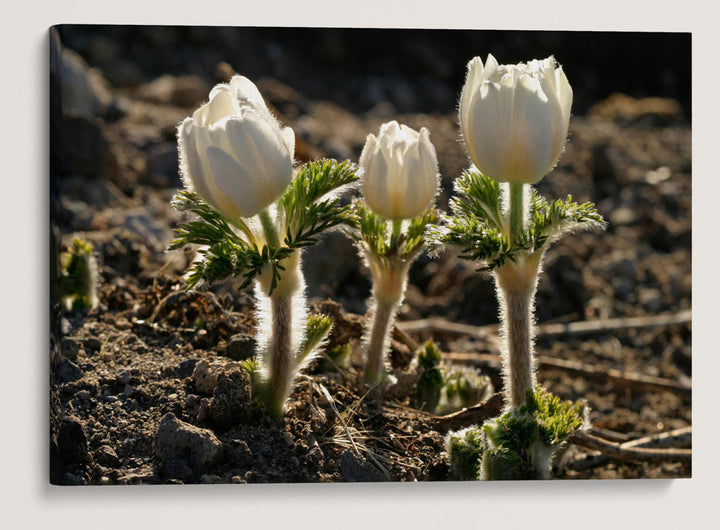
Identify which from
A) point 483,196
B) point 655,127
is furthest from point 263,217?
point 655,127

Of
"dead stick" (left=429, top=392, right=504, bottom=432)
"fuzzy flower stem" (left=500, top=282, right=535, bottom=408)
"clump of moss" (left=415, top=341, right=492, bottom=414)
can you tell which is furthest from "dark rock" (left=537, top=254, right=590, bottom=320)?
"fuzzy flower stem" (left=500, top=282, right=535, bottom=408)

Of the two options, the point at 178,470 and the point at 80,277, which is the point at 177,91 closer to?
the point at 80,277

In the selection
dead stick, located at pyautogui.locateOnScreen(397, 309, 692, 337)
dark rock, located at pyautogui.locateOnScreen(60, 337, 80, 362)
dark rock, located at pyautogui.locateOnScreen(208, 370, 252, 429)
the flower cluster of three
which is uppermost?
the flower cluster of three

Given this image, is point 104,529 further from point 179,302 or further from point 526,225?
point 526,225

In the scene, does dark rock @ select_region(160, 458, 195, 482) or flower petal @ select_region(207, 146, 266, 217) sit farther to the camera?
dark rock @ select_region(160, 458, 195, 482)

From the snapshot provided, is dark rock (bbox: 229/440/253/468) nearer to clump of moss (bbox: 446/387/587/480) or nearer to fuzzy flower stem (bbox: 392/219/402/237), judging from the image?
clump of moss (bbox: 446/387/587/480)

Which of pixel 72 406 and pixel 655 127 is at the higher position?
pixel 655 127

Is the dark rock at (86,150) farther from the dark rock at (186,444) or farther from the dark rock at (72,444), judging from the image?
the dark rock at (186,444)
